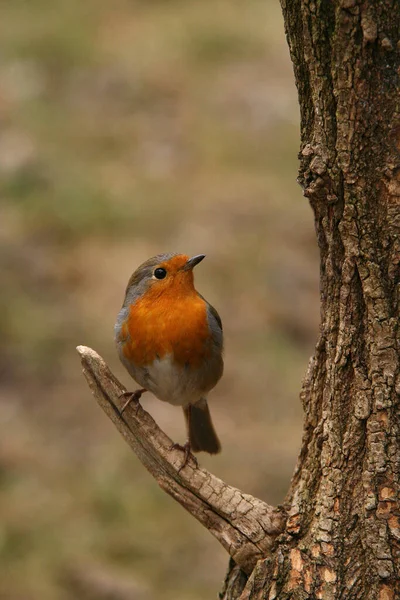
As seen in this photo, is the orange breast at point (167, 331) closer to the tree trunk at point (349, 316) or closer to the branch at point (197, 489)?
the branch at point (197, 489)

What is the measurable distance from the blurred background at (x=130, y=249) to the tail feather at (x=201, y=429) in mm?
1193

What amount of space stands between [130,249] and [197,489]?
477cm

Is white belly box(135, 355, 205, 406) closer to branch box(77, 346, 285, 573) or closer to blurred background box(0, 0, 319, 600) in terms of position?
branch box(77, 346, 285, 573)

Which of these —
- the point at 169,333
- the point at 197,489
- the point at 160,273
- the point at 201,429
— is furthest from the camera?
the point at 201,429

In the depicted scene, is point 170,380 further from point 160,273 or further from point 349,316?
point 349,316

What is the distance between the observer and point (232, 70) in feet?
34.7

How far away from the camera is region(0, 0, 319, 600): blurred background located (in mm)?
5871

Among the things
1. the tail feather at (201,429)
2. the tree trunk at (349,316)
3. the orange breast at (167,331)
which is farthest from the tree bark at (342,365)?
the tail feather at (201,429)

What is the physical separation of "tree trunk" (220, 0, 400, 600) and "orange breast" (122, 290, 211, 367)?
90 cm

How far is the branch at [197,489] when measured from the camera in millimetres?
3465

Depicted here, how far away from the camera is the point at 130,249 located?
320 inches

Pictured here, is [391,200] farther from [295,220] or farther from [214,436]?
[295,220]

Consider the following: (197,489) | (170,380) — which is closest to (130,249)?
(170,380)

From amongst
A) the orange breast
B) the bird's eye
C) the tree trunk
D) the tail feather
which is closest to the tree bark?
the tree trunk
